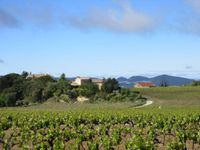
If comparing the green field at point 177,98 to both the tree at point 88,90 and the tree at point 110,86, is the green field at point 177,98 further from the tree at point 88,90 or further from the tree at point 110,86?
the tree at point 88,90

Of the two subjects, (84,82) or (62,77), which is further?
(84,82)

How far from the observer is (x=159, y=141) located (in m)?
27.8

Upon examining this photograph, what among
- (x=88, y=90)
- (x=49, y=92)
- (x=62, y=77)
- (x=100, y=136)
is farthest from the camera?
(x=62, y=77)

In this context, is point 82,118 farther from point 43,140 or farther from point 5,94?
point 5,94

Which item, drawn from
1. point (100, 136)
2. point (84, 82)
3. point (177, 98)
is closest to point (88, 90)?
point (177, 98)

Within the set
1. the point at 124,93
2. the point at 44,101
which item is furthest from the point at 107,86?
the point at 44,101

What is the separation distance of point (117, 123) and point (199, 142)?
14.2m

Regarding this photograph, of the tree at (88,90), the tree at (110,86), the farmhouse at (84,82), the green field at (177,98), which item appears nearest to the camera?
the green field at (177,98)

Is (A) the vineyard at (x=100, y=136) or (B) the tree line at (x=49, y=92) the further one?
(B) the tree line at (x=49, y=92)

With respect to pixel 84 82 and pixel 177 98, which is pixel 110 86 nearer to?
pixel 177 98

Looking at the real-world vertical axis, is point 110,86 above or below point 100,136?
above

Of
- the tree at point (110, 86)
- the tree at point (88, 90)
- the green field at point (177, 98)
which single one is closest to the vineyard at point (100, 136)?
the green field at point (177, 98)

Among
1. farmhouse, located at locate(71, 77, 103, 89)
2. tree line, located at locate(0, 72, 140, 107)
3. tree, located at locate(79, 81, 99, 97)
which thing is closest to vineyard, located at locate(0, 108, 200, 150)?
tree line, located at locate(0, 72, 140, 107)

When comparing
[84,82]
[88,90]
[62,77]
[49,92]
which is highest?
[62,77]
